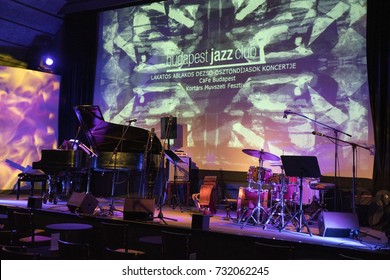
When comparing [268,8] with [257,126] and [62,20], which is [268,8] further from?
[62,20]

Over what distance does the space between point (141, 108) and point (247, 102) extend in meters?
2.71

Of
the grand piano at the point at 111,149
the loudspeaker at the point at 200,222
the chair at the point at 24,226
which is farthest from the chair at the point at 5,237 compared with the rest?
the grand piano at the point at 111,149

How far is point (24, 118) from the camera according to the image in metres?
11.1

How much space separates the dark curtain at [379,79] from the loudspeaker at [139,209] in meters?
3.96

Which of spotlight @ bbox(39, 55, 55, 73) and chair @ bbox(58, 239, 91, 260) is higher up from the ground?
spotlight @ bbox(39, 55, 55, 73)

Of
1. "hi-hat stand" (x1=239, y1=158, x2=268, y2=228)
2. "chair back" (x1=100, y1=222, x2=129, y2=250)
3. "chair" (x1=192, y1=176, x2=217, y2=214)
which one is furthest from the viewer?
"chair" (x1=192, y1=176, x2=217, y2=214)

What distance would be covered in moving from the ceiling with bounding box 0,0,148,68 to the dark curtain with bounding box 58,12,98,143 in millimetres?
311

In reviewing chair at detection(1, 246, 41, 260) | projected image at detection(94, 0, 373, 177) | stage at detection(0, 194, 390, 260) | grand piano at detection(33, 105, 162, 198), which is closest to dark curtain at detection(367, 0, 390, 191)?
projected image at detection(94, 0, 373, 177)

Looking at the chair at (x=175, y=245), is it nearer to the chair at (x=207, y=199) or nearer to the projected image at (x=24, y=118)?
the chair at (x=207, y=199)

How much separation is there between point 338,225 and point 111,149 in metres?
3.82

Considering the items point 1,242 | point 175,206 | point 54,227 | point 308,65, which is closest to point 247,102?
point 308,65

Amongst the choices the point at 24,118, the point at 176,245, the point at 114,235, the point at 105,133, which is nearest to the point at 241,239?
the point at 176,245

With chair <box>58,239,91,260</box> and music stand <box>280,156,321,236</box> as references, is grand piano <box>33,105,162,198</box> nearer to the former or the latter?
music stand <box>280,156,321,236</box>

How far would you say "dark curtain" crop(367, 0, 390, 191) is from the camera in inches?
299
